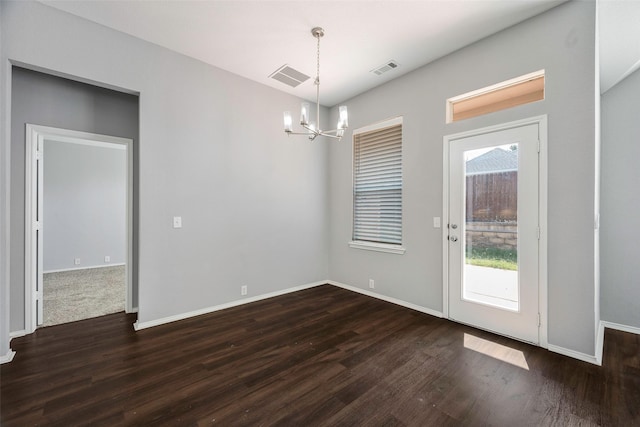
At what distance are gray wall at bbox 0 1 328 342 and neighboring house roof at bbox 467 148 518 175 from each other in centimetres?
257

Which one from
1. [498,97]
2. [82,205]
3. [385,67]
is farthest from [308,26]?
[82,205]

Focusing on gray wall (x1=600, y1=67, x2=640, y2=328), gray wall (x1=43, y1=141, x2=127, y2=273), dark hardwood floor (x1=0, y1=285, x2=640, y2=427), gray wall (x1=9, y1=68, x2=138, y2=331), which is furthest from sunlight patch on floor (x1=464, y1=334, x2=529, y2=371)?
gray wall (x1=43, y1=141, x2=127, y2=273)

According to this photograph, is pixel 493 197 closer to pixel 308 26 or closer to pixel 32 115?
pixel 308 26

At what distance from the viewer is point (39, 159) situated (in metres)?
3.06

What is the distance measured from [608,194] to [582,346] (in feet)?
6.51

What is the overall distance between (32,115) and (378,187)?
4.33m

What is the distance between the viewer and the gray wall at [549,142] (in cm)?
236

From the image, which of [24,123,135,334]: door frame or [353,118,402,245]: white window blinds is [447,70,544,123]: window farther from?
[24,123,135,334]: door frame

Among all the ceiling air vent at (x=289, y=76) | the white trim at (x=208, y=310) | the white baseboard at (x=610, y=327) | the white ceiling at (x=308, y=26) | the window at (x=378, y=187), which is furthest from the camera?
the window at (x=378, y=187)

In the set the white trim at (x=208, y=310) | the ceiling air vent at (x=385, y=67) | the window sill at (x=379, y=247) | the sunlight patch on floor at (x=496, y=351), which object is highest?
the ceiling air vent at (x=385, y=67)

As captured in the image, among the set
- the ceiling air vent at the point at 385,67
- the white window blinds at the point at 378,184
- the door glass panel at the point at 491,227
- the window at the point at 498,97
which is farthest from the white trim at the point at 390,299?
the ceiling air vent at the point at 385,67

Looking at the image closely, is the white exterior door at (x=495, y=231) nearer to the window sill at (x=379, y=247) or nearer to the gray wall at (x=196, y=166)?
the window sill at (x=379, y=247)

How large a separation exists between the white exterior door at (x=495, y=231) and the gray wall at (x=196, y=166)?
2413mm

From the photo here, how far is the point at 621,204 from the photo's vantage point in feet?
10.2
